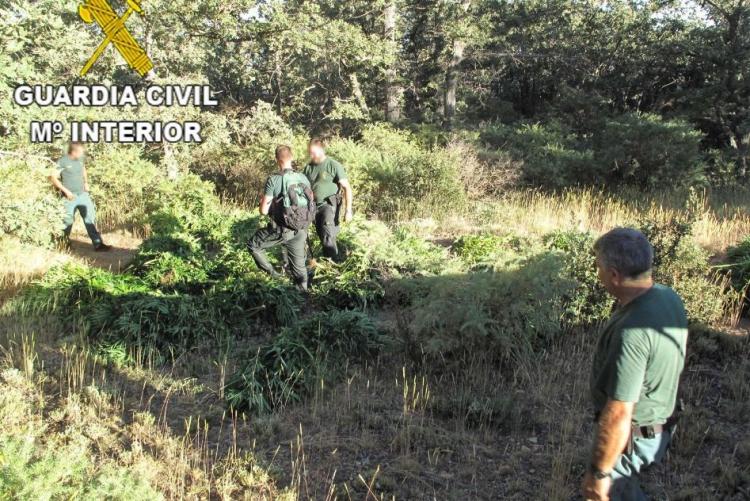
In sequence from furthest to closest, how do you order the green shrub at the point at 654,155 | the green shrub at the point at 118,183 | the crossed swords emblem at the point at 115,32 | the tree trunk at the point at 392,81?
the tree trunk at the point at 392,81
the green shrub at the point at 654,155
the green shrub at the point at 118,183
the crossed swords emblem at the point at 115,32

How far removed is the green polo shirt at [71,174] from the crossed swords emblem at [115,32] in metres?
3.13

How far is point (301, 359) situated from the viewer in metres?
4.84

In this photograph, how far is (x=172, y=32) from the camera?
1291 cm

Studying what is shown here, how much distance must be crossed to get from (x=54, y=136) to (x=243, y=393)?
344 inches

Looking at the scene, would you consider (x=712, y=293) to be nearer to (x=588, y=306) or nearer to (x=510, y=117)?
(x=588, y=306)

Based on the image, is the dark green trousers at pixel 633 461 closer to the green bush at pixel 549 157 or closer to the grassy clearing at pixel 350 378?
the grassy clearing at pixel 350 378

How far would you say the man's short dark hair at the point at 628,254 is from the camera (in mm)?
2248

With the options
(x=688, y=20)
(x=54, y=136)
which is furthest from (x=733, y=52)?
(x=54, y=136)

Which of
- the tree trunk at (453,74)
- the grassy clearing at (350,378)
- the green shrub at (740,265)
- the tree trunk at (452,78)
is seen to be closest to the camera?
the grassy clearing at (350,378)

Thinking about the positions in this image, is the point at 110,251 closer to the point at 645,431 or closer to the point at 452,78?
the point at 645,431

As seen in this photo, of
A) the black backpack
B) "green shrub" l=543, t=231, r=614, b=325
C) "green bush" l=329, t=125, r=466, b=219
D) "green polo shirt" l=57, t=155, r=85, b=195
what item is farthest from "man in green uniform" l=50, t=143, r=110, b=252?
"green shrub" l=543, t=231, r=614, b=325

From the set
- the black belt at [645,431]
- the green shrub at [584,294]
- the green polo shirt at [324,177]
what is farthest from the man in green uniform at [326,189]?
the black belt at [645,431]

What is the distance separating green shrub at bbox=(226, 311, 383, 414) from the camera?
442 cm

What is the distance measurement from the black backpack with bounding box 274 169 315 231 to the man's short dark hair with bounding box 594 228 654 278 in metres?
4.29
